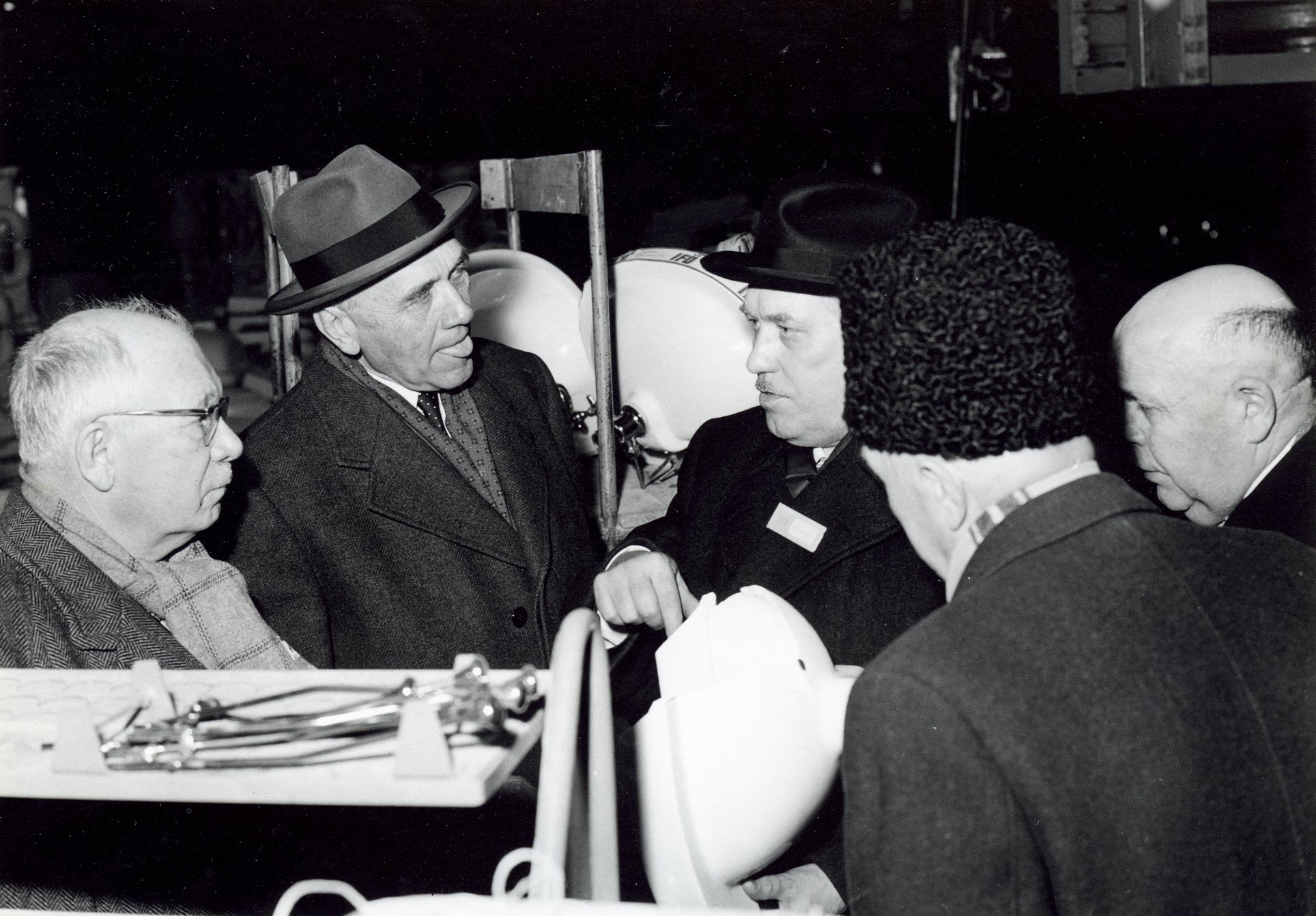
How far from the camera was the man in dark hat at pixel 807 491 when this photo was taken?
1.94m

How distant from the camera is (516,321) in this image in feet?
10.1

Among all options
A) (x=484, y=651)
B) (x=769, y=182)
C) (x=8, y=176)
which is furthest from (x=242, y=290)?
(x=484, y=651)

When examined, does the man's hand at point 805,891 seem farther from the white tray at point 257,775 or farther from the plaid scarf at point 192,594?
the plaid scarf at point 192,594

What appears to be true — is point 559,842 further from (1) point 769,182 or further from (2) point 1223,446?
(1) point 769,182

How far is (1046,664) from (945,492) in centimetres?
22

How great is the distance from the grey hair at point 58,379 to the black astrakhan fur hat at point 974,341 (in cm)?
118

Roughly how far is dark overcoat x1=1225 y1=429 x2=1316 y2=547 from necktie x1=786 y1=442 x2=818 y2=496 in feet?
2.40

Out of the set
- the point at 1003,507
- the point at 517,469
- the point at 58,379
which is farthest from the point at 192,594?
the point at 1003,507

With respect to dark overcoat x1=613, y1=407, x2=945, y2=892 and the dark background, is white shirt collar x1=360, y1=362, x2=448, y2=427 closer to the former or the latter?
dark overcoat x1=613, y1=407, x2=945, y2=892

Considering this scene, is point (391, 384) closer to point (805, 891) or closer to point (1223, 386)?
point (805, 891)

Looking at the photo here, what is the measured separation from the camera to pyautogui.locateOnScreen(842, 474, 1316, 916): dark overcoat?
37.3 inches

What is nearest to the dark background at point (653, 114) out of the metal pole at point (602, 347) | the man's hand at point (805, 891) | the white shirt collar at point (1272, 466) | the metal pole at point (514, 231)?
the metal pole at point (514, 231)

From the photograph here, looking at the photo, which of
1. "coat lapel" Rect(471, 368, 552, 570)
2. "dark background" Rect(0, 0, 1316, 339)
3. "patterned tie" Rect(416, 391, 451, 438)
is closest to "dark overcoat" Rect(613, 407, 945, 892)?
"coat lapel" Rect(471, 368, 552, 570)

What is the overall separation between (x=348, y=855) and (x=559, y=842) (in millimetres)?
1510
